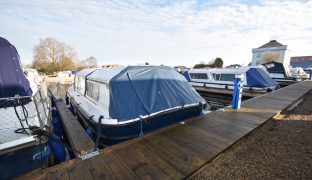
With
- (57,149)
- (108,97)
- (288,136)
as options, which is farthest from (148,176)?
(288,136)

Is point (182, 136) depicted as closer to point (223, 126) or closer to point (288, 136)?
point (223, 126)

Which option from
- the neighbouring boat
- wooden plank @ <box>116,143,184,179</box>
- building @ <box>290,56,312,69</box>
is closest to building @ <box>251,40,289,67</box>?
building @ <box>290,56,312,69</box>

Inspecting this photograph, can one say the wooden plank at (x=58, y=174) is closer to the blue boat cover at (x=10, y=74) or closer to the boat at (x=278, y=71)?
the blue boat cover at (x=10, y=74)

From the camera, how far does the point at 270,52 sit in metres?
38.7

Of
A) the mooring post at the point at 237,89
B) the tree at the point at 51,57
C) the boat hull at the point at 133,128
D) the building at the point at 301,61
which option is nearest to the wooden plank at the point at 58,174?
the boat hull at the point at 133,128

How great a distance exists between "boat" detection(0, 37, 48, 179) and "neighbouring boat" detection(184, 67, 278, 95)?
9.27m

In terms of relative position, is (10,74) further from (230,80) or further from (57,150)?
(230,80)

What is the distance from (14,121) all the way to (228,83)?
33.8ft

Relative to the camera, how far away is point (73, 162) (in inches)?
100.0

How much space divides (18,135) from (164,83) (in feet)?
11.0

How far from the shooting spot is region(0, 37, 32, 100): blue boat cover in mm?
3061

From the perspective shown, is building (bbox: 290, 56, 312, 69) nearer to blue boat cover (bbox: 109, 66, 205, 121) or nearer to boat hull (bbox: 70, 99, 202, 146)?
blue boat cover (bbox: 109, 66, 205, 121)

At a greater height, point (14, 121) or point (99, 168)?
point (14, 121)

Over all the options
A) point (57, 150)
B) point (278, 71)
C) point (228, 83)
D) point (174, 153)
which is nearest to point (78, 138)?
point (57, 150)
